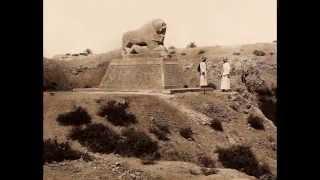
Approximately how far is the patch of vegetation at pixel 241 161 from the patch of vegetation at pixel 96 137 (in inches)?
144

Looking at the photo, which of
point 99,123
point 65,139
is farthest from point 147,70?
point 65,139

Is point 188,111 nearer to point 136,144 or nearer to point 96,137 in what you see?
point 136,144

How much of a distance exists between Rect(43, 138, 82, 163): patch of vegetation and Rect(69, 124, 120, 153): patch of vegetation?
930 mm

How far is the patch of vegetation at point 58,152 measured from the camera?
12672mm

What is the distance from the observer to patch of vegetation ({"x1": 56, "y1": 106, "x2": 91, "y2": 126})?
53.0 ft

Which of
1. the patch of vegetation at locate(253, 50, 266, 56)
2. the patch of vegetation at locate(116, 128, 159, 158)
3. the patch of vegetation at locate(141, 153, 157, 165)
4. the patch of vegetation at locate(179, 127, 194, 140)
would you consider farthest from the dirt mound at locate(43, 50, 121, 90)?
the patch of vegetation at locate(141, 153, 157, 165)

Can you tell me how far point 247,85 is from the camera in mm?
33156

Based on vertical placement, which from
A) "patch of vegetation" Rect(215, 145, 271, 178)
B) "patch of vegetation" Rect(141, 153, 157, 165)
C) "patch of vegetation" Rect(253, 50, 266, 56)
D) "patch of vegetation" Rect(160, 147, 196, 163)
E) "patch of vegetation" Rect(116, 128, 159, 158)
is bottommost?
"patch of vegetation" Rect(215, 145, 271, 178)

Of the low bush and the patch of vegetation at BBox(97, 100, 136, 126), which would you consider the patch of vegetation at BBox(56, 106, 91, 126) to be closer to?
the patch of vegetation at BBox(97, 100, 136, 126)

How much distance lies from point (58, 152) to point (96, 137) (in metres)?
2.42

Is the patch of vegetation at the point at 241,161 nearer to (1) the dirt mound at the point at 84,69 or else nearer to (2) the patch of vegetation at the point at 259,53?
(1) the dirt mound at the point at 84,69

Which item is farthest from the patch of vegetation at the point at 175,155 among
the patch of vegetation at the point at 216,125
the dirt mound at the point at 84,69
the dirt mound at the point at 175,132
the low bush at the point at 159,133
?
the dirt mound at the point at 84,69
